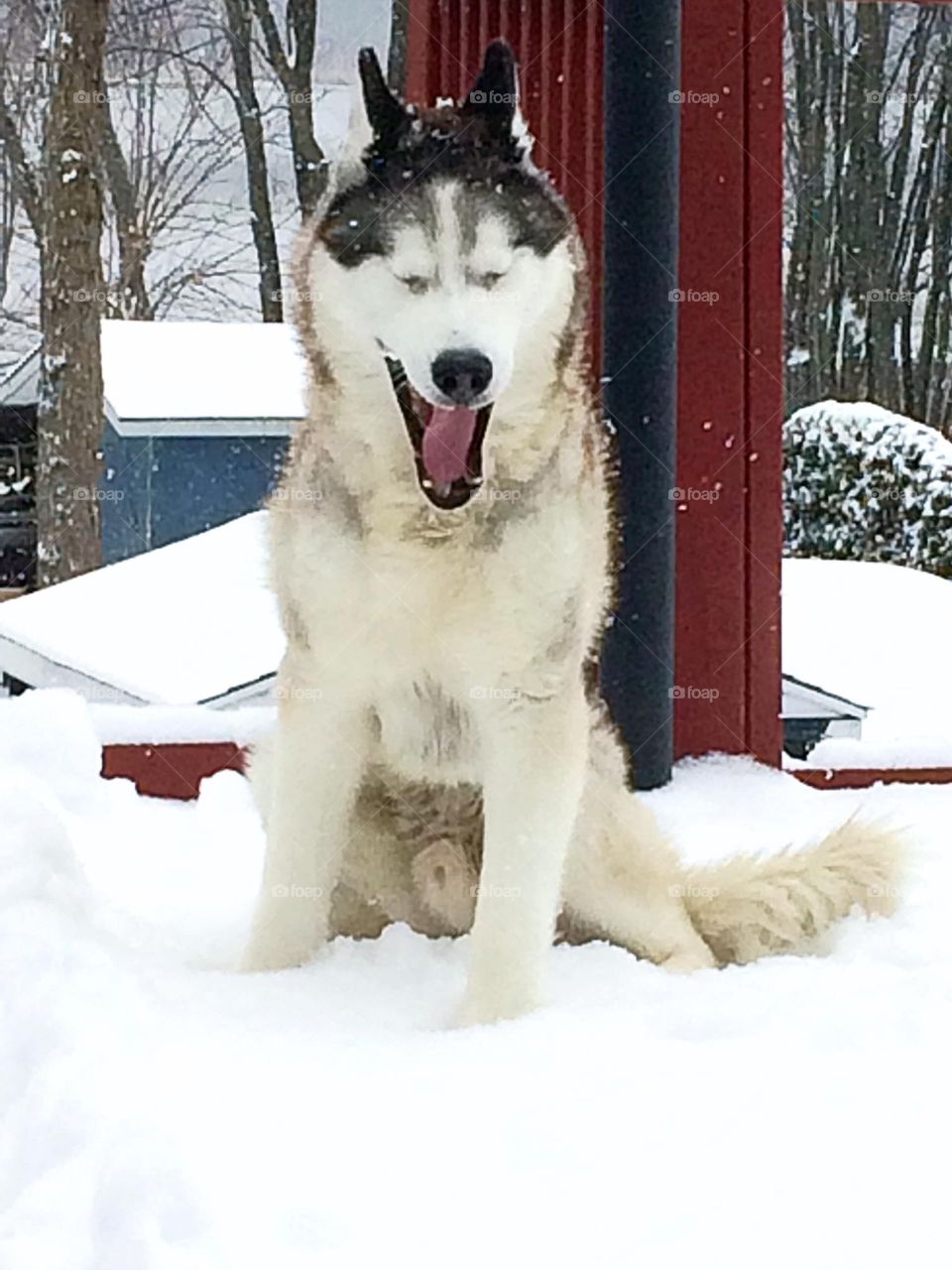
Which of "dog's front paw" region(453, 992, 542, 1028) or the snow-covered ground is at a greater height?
the snow-covered ground

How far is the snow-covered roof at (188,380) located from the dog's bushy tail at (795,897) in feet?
12.1

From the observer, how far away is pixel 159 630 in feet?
16.1

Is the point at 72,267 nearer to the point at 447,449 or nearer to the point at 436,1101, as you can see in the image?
the point at 447,449

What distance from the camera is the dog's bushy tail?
8.64ft

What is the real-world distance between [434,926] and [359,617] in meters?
0.63

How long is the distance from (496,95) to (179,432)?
4367mm

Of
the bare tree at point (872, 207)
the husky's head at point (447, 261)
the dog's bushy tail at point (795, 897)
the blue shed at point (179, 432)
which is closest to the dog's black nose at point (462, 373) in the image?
the husky's head at point (447, 261)

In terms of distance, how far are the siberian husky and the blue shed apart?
3874 mm

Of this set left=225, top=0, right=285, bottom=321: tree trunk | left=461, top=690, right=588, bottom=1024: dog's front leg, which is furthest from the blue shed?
left=461, top=690, right=588, bottom=1024: dog's front leg

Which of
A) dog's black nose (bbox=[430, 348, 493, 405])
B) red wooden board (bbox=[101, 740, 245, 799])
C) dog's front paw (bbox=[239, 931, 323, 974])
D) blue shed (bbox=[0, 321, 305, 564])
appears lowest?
red wooden board (bbox=[101, 740, 245, 799])

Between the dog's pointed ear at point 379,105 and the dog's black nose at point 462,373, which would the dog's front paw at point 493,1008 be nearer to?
the dog's black nose at point 462,373

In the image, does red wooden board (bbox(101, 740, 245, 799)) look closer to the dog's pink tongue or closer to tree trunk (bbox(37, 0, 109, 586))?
the dog's pink tongue

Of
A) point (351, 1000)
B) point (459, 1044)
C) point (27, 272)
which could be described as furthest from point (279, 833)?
point (27, 272)

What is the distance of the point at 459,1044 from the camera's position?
2102 mm
